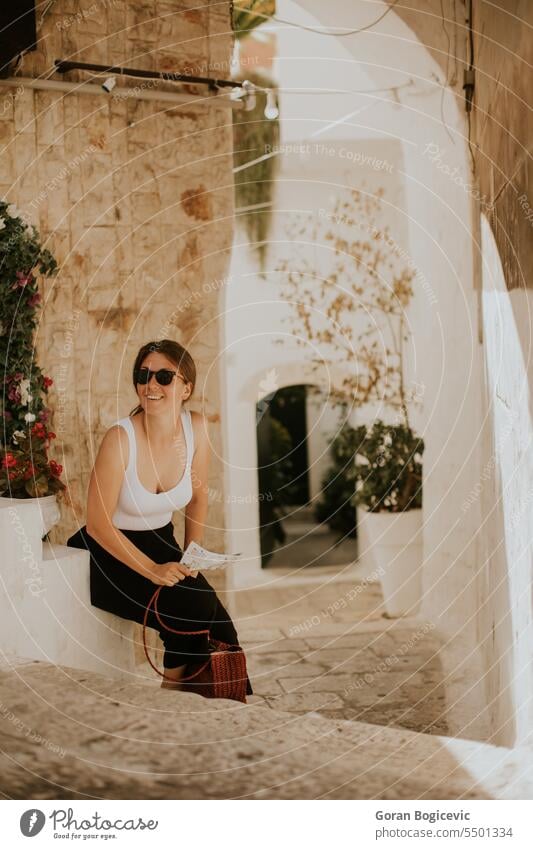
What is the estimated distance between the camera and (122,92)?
325 cm

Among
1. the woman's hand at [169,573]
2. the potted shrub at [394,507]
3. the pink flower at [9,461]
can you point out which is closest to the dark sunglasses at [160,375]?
the pink flower at [9,461]

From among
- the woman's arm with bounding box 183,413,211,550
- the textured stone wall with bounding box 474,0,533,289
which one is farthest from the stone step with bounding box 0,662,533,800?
the textured stone wall with bounding box 474,0,533,289

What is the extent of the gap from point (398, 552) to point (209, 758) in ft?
8.40

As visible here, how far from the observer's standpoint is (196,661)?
118 inches

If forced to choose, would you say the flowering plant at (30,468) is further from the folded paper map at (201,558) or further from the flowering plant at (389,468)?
the flowering plant at (389,468)

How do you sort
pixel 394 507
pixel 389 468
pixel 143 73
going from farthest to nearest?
pixel 389 468, pixel 394 507, pixel 143 73

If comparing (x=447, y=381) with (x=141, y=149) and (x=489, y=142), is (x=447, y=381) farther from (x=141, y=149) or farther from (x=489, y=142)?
(x=141, y=149)

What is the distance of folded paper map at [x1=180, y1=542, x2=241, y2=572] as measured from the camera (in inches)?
118

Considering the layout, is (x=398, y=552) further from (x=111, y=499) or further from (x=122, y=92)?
(x=122, y=92)

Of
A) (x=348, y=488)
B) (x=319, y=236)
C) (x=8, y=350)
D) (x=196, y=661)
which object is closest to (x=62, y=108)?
(x=8, y=350)

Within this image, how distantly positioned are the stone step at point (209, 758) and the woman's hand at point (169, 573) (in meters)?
0.45

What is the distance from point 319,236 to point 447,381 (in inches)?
40.0

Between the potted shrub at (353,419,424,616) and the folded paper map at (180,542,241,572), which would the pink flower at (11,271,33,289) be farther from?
the potted shrub at (353,419,424,616)

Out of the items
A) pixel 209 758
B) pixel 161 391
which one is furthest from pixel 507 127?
pixel 209 758
